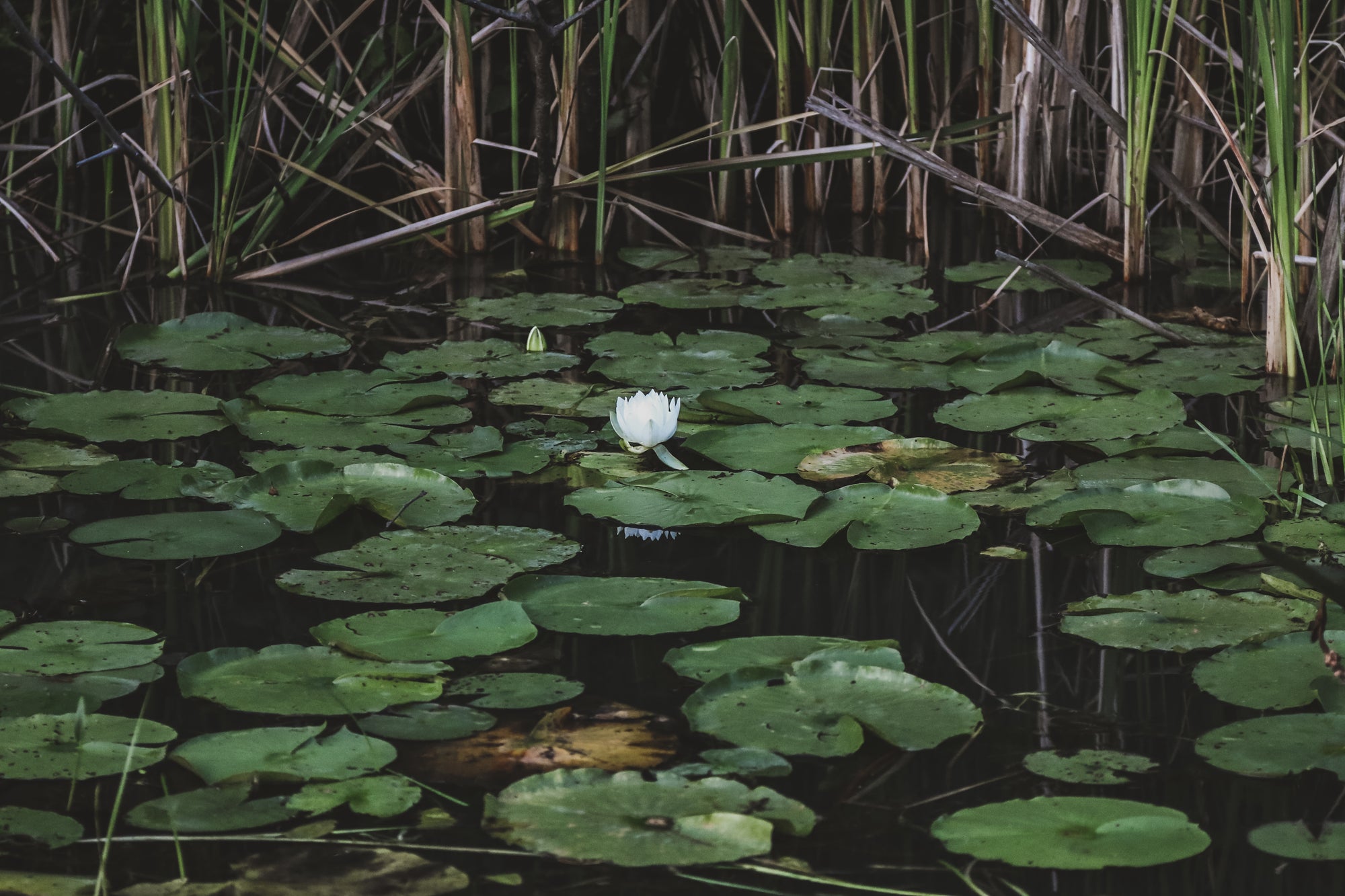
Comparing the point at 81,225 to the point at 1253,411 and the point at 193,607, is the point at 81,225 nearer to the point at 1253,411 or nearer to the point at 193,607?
the point at 193,607

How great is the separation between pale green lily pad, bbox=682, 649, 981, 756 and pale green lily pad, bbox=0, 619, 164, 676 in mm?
758

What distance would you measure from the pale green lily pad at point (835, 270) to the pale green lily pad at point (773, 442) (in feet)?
4.12

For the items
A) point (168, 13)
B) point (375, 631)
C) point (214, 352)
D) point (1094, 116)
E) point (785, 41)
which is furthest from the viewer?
point (1094, 116)

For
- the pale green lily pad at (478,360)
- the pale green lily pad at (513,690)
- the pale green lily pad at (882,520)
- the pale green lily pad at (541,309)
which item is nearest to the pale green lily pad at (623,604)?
the pale green lily pad at (513,690)

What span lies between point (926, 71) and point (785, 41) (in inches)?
34.3

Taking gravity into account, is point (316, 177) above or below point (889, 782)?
above

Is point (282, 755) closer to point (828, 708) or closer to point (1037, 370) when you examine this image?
point (828, 708)

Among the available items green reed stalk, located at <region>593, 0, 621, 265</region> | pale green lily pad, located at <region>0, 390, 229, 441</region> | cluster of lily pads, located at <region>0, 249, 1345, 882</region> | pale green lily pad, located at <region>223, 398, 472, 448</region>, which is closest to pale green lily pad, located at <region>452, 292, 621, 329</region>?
cluster of lily pads, located at <region>0, 249, 1345, 882</region>

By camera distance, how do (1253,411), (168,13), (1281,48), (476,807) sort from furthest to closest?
(168,13) < (1253,411) < (1281,48) < (476,807)

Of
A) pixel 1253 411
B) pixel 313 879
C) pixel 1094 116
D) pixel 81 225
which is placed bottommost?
pixel 313 879

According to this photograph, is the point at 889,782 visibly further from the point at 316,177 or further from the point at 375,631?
the point at 316,177

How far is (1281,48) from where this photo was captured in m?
2.77

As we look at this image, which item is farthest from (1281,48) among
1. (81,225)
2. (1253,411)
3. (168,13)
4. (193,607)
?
(81,225)

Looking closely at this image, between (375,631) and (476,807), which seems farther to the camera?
(375,631)
